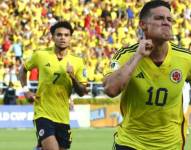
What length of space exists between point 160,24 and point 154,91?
2.13 feet

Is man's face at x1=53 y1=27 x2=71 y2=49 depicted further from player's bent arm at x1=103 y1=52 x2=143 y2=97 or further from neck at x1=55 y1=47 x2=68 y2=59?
player's bent arm at x1=103 y1=52 x2=143 y2=97

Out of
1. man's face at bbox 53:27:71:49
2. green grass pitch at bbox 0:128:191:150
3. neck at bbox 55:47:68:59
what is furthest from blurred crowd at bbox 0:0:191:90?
man's face at bbox 53:27:71:49

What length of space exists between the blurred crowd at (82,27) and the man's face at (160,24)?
22122 mm

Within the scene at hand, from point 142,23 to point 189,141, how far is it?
44.6 feet

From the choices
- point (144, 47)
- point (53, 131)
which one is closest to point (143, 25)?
point (144, 47)

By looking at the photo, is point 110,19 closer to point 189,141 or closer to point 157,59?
point 189,141

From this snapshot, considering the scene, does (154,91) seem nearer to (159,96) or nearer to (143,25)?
(159,96)

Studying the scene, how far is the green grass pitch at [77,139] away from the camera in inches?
746

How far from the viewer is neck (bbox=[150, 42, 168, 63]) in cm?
698

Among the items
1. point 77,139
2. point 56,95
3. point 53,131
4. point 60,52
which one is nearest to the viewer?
point 53,131

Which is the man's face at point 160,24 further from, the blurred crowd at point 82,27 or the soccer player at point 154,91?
the blurred crowd at point 82,27

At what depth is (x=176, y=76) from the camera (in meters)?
7.08

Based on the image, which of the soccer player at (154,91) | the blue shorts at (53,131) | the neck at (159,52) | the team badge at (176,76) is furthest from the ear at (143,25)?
the blue shorts at (53,131)

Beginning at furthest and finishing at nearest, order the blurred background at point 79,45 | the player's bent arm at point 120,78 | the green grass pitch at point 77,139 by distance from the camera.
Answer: the blurred background at point 79,45 → the green grass pitch at point 77,139 → the player's bent arm at point 120,78
